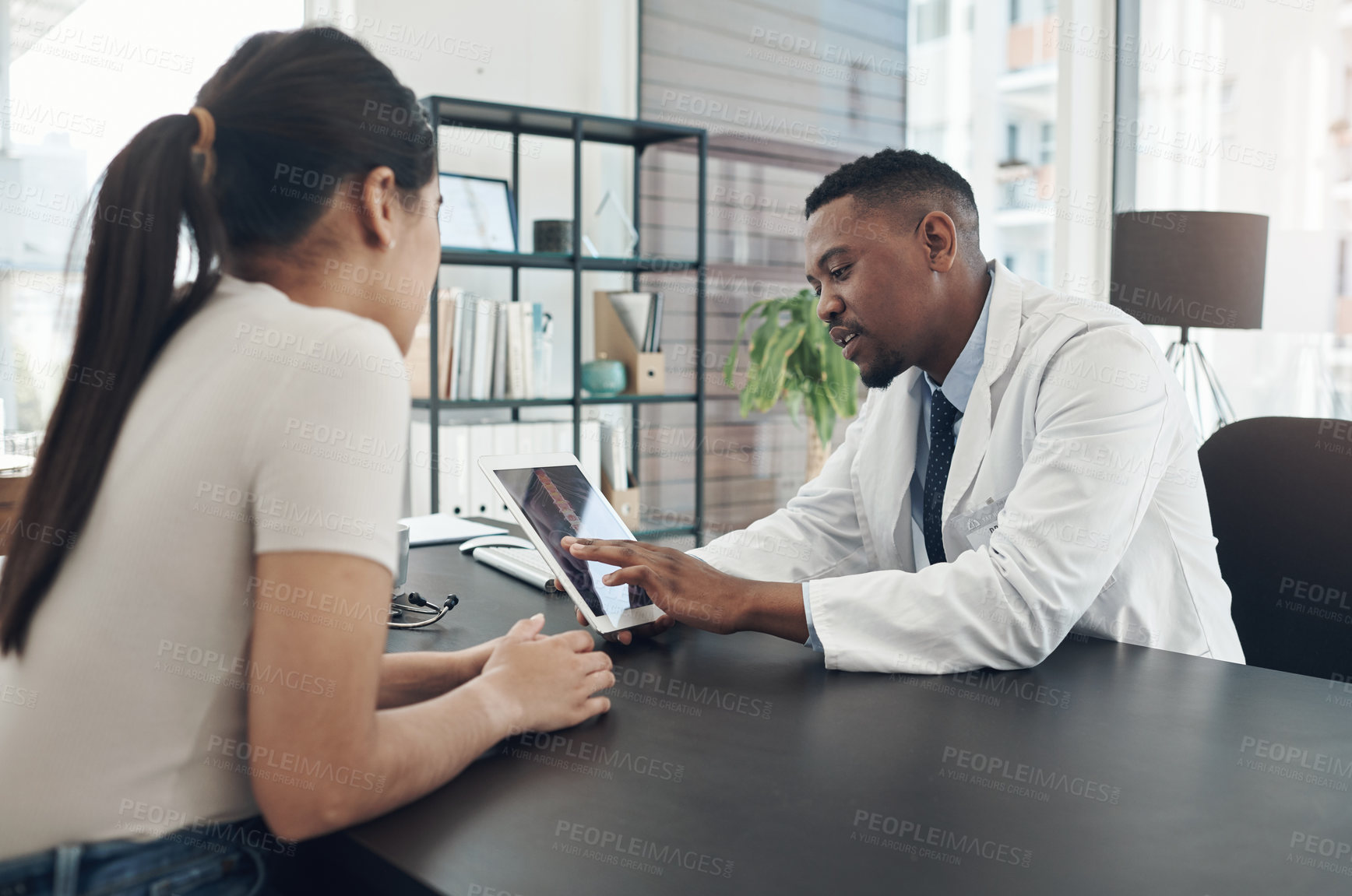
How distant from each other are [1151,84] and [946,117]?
0.71 metres

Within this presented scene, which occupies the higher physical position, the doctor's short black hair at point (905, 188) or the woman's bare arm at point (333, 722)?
the doctor's short black hair at point (905, 188)

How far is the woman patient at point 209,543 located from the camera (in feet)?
Result: 2.18

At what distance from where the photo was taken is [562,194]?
12.4 ft

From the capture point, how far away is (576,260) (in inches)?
131

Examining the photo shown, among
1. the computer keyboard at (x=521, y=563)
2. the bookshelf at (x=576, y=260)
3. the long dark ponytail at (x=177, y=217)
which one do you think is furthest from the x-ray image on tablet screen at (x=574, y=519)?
the bookshelf at (x=576, y=260)

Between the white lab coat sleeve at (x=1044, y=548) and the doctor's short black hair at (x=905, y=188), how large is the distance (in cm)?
32

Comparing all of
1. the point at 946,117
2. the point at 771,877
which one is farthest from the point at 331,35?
Answer: the point at 946,117

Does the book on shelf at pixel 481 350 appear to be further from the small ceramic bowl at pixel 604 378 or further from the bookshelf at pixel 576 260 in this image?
the small ceramic bowl at pixel 604 378

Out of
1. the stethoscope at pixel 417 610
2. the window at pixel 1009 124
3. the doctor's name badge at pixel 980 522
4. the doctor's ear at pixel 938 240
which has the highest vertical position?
the window at pixel 1009 124

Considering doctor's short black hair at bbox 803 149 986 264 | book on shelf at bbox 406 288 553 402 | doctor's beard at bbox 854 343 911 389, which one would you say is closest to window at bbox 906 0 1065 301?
book on shelf at bbox 406 288 553 402

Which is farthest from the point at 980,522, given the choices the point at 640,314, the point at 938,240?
the point at 640,314

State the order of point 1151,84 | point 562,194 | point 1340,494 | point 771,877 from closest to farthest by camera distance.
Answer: point 771,877
point 1340,494
point 1151,84
point 562,194

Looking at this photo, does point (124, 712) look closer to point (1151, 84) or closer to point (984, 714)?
point (984, 714)

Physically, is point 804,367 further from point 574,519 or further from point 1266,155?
point 574,519
